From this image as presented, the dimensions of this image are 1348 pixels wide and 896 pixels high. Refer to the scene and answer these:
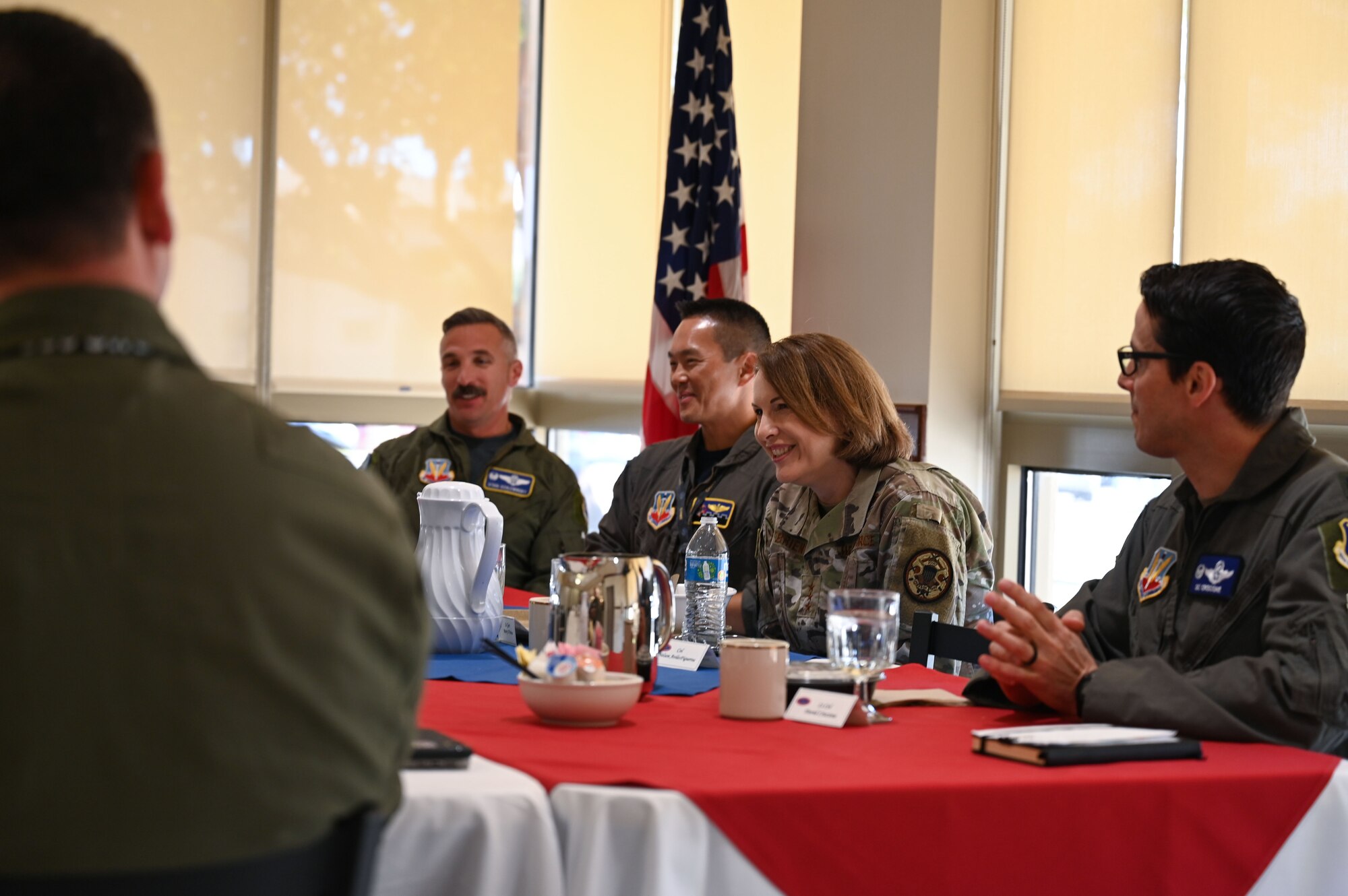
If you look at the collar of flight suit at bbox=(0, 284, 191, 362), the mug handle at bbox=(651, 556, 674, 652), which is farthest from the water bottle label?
the collar of flight suit at bbox=(0, 284, 191, 362)

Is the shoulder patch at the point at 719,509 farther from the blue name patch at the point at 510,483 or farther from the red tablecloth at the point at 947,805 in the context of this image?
the red tablecloth at the point at 947,805

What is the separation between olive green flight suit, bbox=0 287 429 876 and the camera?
3.07ft

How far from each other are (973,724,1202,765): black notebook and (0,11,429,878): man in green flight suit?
90 centimetres

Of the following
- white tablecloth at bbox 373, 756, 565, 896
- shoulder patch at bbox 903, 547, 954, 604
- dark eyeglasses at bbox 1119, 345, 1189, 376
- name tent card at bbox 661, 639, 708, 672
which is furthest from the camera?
shoulder patch at bbox 903, 547, 954, 604

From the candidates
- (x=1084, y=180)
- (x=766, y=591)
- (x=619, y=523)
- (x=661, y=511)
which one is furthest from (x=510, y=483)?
(x=1084, y=180)

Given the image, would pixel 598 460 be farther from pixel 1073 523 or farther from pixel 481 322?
pixel 1073 523

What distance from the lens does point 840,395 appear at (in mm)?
2926

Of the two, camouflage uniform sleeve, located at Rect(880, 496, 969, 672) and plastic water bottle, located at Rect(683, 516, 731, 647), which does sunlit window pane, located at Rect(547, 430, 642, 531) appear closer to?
plastic water bottle, located at Rect(683, 516, 731, 647)

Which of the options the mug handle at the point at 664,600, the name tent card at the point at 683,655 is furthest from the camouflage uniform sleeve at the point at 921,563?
the mug handle at the point at 664,600

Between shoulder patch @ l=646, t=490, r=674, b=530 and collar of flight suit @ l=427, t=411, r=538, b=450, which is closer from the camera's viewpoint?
shoulder patch @ l=646, t=490, r=674, b=530

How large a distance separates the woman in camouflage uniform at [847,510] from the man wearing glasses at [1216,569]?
1.31 ft

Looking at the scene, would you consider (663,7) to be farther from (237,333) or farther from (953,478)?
(953,478)

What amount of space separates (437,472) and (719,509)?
1.40 metres

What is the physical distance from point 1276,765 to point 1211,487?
0.61m
